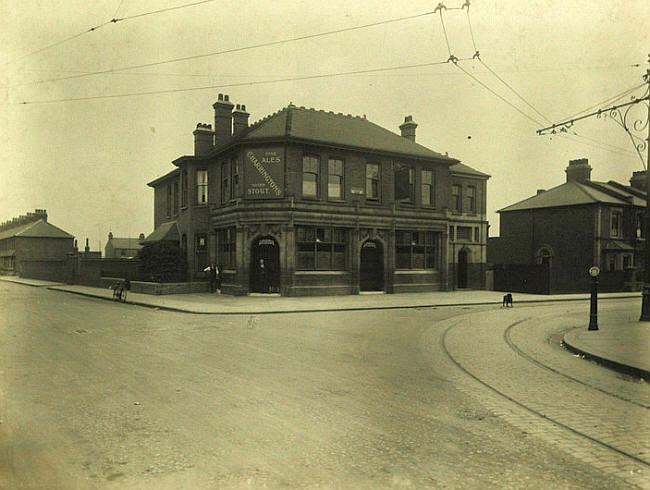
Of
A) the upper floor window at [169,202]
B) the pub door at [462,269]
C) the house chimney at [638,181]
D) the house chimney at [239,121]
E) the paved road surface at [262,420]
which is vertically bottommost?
the paved road surface at [262,420]

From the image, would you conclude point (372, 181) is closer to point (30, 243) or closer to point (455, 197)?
point (455, 197)

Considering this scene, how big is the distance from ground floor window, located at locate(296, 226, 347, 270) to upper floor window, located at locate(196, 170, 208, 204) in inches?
322

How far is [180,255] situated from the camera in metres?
28.5

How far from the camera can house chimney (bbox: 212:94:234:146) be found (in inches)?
1190

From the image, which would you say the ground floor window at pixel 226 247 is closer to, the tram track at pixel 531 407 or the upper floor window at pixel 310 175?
the upper floor window at pixel 310 175

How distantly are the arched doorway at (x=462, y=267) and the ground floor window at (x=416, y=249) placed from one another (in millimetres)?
3237

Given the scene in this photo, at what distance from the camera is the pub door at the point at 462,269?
33.2 m

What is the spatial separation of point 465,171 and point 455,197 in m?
1.98

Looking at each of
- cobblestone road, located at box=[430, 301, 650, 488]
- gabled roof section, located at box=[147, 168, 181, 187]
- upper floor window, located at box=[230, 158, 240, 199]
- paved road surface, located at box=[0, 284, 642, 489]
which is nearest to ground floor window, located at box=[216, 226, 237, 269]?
upper floor window, located at box=[230, 158, 240, 199]

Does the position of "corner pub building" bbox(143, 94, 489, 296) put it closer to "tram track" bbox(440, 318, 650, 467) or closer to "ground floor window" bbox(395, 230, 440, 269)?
"ground floor window" bbox(395, 230, 440, 269)

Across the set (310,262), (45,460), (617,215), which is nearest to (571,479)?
(45,460)

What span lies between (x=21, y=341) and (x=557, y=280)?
33081 millimetres

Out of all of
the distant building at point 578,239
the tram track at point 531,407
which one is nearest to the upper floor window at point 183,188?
the distant building at point 578,239

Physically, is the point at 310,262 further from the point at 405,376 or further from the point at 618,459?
the point at 618,459
